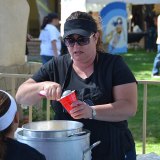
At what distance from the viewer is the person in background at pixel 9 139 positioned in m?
2.07

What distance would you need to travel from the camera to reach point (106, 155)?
2604mm

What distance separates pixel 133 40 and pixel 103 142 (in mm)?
20183

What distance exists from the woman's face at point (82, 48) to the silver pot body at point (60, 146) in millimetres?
451

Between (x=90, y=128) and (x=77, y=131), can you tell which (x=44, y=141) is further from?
(x=90, y=128)

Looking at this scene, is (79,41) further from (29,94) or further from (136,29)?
(136,29)

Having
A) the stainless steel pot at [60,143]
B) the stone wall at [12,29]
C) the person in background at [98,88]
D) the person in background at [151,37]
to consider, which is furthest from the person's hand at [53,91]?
the person in background at [151,37]

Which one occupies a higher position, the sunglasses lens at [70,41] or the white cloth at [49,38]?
the sunglasses lens at [70,41]

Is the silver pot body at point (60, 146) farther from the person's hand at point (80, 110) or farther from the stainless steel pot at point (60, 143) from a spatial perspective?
the person's hand at point (80, 110)

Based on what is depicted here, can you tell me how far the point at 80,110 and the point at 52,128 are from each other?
0.26 m

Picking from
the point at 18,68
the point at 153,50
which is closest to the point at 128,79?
the point at 18,68

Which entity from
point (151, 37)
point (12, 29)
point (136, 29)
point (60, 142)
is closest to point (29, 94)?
point (60, 142)

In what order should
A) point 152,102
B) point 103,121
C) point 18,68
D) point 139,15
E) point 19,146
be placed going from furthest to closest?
point 139,15 → point 152,102 → point 18,68 → point 103,121 → point 19,146

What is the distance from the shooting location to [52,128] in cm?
259

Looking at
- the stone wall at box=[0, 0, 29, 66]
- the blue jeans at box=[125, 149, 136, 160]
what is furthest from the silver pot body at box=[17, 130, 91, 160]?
the stone wall at box=[0, 0, 29, 66]
